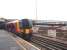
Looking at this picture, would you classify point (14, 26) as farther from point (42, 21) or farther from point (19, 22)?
point (42, 21)

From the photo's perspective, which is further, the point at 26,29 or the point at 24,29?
the point at 24,29

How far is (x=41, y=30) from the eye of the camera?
16.9 m

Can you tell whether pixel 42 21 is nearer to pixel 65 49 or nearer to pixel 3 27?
pixel 3 27

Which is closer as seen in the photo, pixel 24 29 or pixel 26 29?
pixel 26 29

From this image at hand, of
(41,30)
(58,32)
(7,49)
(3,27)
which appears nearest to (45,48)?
(7,49)

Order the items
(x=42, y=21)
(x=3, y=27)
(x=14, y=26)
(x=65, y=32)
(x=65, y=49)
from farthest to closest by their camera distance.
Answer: (x=42, y=21)
(x=3, y=27)
(x=14, y=26)
(x=65, y=32)
(x=65, y=49)

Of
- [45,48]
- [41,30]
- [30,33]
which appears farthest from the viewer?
[41,30]

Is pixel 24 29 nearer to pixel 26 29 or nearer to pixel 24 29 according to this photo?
pixel 24 29

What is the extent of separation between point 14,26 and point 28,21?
3.72 feet

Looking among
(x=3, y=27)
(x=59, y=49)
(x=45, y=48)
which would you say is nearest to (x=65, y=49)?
(x=59, y=49)

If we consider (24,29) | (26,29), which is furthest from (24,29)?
(26,29)

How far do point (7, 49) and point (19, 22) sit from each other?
757cm

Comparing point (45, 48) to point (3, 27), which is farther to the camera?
point (3, 27)

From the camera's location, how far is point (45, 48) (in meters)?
9.51
